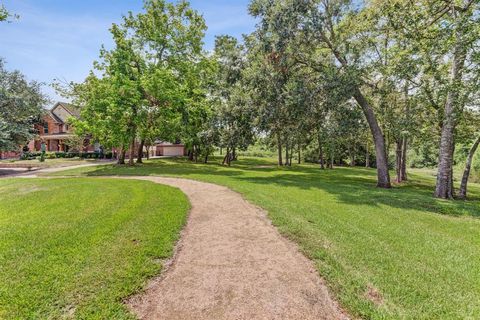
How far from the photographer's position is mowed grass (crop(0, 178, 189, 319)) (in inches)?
158

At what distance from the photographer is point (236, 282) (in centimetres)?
466

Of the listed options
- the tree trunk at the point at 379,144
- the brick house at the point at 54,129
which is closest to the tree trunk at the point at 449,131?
the tree trunk at the point at 379,144

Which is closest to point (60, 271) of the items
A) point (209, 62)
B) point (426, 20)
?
point (426, 20)

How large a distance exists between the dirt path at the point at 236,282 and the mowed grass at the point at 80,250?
415 mm

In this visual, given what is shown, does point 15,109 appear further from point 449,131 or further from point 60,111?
point 449,131

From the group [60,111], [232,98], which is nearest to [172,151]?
[60,111]

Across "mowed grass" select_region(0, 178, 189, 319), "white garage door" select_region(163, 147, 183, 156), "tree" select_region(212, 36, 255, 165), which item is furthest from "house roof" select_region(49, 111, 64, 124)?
"mowed grass" select_region(0, 178, 189, 319)

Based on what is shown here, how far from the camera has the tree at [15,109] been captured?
2071 cm

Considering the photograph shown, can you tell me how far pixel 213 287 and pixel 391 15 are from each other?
15.0 m

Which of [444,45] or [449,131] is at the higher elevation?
[444,45]

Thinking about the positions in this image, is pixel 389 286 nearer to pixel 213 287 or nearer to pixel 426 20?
pixel 213 287

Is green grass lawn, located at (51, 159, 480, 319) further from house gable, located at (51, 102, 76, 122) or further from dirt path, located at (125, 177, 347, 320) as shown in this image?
house gable, located at (51, 102, 76, 122)

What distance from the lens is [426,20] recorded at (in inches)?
521

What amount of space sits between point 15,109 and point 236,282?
29.8 metres
